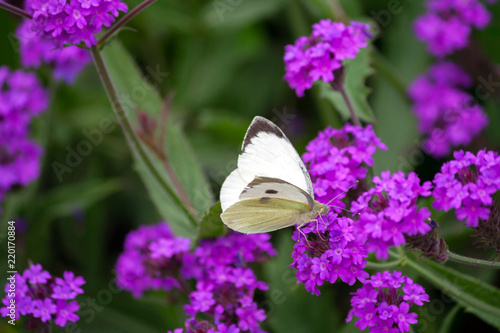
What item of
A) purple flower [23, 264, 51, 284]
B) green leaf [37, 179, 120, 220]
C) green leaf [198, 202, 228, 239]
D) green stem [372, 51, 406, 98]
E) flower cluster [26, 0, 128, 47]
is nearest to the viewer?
flower cluster [26, 0, 128, 47]

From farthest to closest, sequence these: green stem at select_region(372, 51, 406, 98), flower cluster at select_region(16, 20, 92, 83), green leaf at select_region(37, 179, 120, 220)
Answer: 1. green stem at select_region(372, 51, 406, 98)
2. flower cluster at select_region(16, 20, 92, 83)
3. green leaf at select_region(37, 179, 120, 220)

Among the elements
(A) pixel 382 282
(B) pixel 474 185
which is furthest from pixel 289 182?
(B) pixel 474 185

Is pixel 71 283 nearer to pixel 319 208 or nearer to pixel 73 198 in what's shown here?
pixel 319 208

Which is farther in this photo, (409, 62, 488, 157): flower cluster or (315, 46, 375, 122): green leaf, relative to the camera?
(409, 62, 488, 157): flower cluster

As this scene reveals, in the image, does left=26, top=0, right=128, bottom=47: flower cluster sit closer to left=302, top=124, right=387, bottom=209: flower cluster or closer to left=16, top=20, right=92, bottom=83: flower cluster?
left=302, top=124, right=387, bottom=209: flower cluster

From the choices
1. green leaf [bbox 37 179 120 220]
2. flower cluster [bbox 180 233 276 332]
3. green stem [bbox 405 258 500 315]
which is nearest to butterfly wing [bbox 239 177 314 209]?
flower cluster [bbox 180 233 276 332]

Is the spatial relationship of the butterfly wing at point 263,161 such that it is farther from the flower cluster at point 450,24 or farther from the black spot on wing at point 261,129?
the flower cluster at point 450,24
